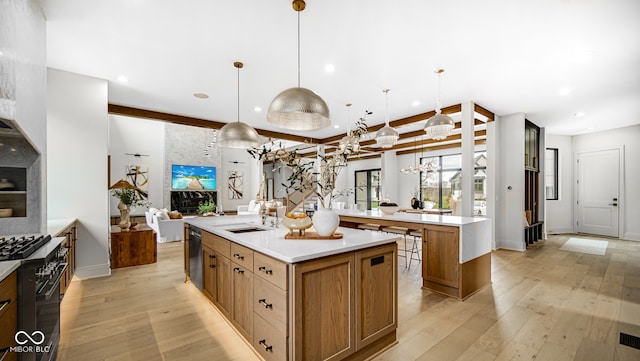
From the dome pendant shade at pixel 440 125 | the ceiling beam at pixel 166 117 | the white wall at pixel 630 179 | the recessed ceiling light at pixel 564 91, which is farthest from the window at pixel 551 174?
the ceiling beam at pixel 166 117

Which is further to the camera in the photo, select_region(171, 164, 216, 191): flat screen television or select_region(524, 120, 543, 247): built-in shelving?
select_region(171, 164, 216, 191): flat screen television

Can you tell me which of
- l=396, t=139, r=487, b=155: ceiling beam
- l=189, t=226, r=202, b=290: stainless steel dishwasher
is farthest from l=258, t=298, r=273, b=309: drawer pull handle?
l=396, t=139, r=487, b=155: ceiling beam

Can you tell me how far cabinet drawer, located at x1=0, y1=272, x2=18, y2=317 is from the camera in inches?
50.3

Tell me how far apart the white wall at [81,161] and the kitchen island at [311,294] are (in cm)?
271

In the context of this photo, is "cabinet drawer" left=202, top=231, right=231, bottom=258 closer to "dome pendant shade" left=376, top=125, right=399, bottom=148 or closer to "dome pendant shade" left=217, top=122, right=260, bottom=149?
"dome pendant shade" left=217, top=122, right=260, bottom=149

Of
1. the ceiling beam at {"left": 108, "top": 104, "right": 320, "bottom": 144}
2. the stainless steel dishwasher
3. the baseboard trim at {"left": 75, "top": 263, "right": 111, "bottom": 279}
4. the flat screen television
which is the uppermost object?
the ceiling beam at {"left": 108, "top": 104, "right": 320, "bottom": 144}

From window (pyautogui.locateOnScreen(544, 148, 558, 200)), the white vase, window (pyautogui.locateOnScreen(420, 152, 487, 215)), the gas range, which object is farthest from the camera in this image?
window (pyautogui.locateOnScreen(420, 152, 487, 215))

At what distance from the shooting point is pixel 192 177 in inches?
414

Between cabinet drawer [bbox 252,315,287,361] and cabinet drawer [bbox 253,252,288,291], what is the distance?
304 mm

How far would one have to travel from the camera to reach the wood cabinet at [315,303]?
1671 mm

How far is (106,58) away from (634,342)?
6076mm

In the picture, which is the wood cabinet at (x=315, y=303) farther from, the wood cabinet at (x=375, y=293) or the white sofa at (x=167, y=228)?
the white sofa at (x=167, y=228)
